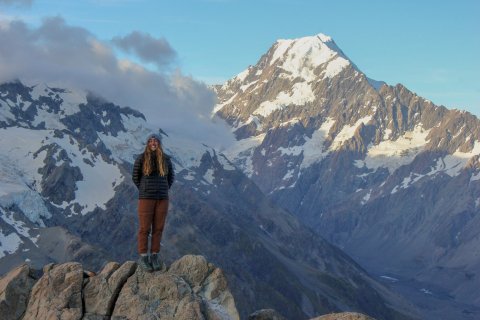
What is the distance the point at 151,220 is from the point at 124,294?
4284mm

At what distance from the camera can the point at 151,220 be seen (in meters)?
38.9

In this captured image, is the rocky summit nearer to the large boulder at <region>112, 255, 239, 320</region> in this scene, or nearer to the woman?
the large boulder at <region>112, 255, 239, 320</region>

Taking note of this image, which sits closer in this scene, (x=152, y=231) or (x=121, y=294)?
(x=121, y=294)

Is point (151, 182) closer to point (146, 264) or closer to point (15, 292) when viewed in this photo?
point (146, 264)

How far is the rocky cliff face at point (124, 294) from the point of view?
35719mm

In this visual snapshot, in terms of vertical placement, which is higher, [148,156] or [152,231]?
[148,156]

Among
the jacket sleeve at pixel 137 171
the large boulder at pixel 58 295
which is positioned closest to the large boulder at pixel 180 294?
the large boulder at pixel 58 295

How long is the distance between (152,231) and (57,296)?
5793 mm

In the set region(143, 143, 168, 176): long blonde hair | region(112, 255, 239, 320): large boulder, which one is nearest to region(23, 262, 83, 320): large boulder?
region(112, 255, 239, 320): large boulder

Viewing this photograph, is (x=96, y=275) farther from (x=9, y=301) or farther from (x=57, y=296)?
(x=9, y=301)

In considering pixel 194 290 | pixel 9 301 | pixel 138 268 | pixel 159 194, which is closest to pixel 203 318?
pixel 194 290

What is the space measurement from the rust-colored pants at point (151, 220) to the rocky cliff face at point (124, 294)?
125 centimetres

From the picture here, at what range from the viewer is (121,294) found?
1439 inches

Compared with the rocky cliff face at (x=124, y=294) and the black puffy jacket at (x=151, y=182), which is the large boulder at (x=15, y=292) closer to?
the rocky cliff face at (x=124, y=294)
